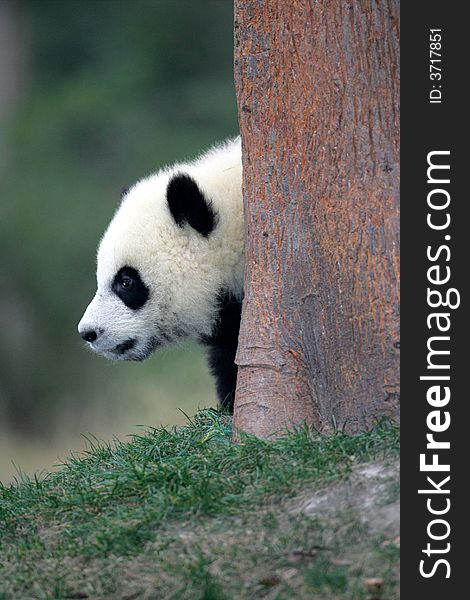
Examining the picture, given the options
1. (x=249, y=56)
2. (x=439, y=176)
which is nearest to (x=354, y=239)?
(x=439, y=176)

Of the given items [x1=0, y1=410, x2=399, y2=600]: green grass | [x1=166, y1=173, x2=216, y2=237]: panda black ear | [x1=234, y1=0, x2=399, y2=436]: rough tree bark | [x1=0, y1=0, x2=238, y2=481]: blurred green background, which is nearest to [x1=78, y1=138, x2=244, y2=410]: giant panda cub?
[x1=166, y1=173, x2=216, y2=237]: panda black ear

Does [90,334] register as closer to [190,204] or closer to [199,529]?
[190,204]

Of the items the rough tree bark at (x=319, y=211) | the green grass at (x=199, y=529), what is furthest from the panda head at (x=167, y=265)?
the green grass at (x=199, y=529)

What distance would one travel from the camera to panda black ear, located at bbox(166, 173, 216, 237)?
5777mm

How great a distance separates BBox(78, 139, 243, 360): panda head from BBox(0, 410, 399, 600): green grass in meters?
0.89

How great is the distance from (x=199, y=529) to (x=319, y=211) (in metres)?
1.51

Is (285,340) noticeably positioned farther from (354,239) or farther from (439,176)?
(439,176)

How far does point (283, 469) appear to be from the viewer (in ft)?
15.2

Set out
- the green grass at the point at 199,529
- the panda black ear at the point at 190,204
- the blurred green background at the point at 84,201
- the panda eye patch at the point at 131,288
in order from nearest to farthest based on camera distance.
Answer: the green grass at the point at 199,529, the panda black ear at the point at 190,204, the panda eye patch at the point at 131,288, the blurred green background at the point at 84,201

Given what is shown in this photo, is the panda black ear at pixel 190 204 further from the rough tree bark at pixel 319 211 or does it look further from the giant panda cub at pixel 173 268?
the rough tree bark at pixel 319 211

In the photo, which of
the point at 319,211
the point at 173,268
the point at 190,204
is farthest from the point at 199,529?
the point at 190,204

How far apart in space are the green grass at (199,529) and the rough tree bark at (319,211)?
0.80 feet

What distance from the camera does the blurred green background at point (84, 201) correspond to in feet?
46.9

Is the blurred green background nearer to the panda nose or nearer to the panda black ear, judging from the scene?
the panda nose
